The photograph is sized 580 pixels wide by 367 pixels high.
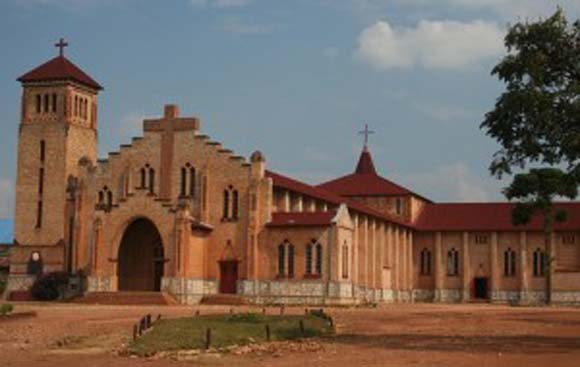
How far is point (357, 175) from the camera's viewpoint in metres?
99.4

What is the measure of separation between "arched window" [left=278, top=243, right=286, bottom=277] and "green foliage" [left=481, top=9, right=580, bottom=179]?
32428 mm

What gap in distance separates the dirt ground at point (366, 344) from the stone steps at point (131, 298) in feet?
47.5

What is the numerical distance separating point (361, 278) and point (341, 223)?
14.1 metres

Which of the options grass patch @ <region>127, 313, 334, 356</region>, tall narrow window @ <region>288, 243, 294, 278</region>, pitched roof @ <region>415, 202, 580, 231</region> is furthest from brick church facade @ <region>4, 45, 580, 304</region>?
grass patch @ <region>127, 313, 334, 356</region>

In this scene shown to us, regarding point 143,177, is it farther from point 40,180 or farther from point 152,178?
point 40,180

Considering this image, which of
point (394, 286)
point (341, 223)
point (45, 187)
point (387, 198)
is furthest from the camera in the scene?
point (387, 198)

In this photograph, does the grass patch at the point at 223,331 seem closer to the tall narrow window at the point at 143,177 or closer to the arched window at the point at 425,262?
the tall narrow window at the point at 143,177

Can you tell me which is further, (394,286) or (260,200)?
(394,286)

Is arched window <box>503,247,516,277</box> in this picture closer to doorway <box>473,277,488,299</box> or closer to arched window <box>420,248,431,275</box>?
doorway <box>473,277,488,299</box>

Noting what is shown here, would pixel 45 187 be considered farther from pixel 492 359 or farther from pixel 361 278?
pixel 492 359

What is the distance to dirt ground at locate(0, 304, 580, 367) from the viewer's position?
86.0 ft

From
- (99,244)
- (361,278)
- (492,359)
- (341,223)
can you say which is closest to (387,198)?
(361,278)

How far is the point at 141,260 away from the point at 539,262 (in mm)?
38476

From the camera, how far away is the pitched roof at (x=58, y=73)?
7106cm
